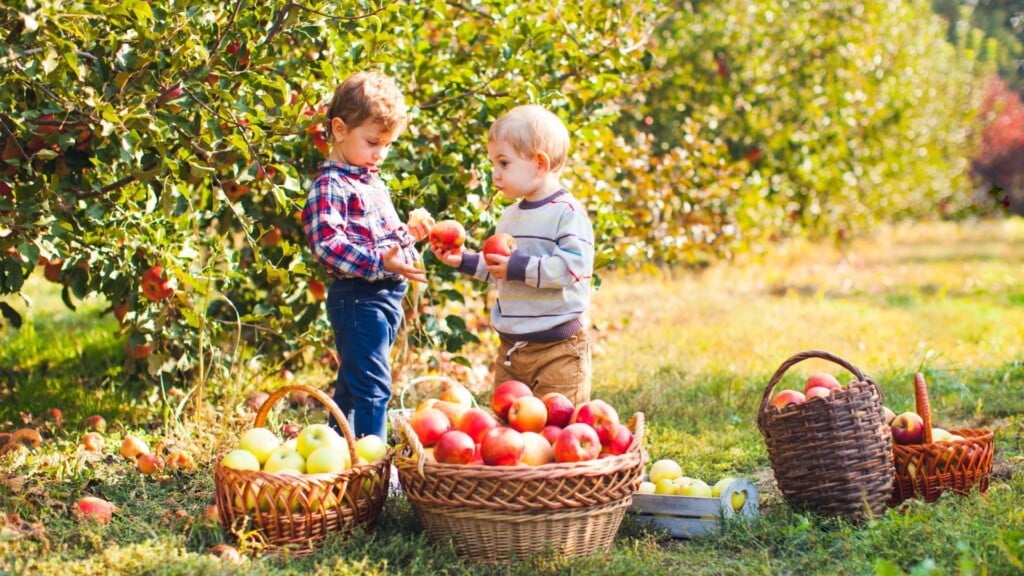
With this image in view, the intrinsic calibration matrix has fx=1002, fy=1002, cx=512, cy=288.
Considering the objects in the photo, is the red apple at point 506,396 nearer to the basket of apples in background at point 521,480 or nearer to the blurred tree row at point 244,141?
the basket of apples in background at point 521,480

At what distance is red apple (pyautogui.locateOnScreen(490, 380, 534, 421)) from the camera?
3119 mm

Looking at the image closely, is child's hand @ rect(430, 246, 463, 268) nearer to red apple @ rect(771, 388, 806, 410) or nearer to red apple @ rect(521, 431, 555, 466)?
red apple @ rect(521, 431, 555, 466)

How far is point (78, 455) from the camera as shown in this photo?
380 cm

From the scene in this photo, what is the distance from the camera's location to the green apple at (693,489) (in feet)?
10.5

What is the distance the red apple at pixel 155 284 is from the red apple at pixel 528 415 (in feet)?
5.32

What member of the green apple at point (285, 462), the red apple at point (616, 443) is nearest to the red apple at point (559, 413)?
the red apple at point (616, 443)

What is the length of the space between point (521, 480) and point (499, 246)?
2.84ft

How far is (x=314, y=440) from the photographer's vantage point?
3014 mm

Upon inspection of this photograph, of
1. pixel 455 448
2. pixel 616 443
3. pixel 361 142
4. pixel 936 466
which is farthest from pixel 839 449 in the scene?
pixel 361 142

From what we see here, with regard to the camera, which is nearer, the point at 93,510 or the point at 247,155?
the point at 93,510

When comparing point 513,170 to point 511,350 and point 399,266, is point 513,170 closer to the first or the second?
point 399,266

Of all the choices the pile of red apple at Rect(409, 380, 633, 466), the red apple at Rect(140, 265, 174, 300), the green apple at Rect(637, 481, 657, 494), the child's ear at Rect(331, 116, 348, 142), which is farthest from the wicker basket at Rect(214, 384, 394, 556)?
the red apple at Rect(140, 265, 174, 300)

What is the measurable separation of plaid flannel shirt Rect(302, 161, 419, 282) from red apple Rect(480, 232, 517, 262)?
13.6 inches

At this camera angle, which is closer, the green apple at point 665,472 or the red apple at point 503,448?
the red apple at point 503,448
